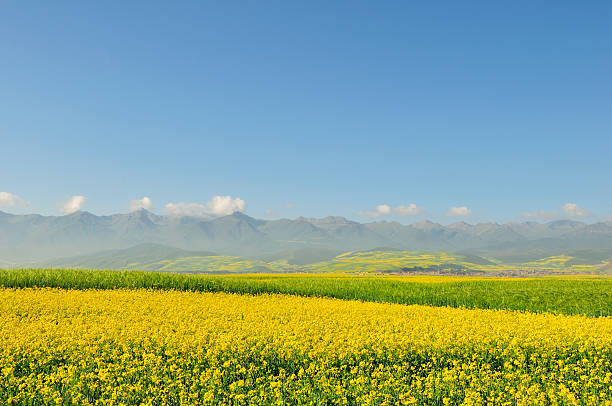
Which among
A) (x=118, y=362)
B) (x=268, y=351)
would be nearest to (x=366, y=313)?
(x=268, y=351)

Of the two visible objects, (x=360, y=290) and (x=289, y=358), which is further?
(x=360, y=290)

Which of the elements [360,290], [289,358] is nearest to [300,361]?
[289,358]

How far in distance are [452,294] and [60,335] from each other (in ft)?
89.6

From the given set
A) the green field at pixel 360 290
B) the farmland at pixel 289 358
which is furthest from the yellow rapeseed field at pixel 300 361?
the green field at pixel 360 290

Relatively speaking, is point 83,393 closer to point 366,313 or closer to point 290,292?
point 366,313

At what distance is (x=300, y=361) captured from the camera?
11328 mm

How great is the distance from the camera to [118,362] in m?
11.1

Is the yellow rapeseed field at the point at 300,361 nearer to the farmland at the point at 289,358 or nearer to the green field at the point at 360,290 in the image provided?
the farmland at the point at 289,358

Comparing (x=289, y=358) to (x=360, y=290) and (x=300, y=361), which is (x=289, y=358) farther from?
(x=360, y=290)

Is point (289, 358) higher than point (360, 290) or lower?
higher

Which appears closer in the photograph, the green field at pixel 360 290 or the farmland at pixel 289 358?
the farmland at pixel 289 358

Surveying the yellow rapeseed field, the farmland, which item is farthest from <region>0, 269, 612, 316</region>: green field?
the yellow rapeseed field

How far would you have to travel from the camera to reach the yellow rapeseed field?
8.90 m

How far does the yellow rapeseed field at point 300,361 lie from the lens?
8898 mm
